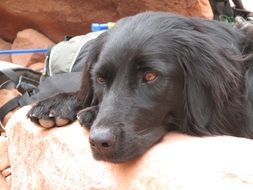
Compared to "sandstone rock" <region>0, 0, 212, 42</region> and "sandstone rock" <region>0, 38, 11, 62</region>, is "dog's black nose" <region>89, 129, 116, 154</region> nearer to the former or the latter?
"sandstone rock" <region>0, 0, 212, 42</region>

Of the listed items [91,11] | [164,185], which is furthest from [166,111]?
[91,11]

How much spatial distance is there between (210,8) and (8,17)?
264 centimetres

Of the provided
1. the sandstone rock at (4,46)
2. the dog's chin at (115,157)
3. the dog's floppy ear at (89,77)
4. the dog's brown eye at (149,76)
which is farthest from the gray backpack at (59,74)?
the sandstone rock at (4,46)

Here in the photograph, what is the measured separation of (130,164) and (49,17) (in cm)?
438

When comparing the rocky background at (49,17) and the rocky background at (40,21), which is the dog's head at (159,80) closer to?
the rocky background at (40,21)

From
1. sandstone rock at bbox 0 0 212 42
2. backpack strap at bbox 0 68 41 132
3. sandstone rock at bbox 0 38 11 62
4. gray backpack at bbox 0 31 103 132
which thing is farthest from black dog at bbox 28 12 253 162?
sandstone rock at bbox 0 38 11 62

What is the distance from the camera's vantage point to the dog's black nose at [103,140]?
7.10 feet

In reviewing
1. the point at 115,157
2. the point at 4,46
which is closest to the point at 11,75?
the point at 115,157

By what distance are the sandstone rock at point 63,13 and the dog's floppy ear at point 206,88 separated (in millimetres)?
3355

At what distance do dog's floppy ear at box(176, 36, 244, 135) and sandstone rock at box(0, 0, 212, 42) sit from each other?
11.0 feet

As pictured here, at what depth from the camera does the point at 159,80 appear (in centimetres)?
241

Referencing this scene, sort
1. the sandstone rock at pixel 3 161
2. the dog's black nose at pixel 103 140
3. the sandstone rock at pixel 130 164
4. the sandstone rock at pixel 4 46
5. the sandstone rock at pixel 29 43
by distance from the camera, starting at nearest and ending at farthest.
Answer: the sandstone rock at pixel 130 164 → the dog's black nose at pixel 103 140 → the sandstone rock at pixel 3 161 → the sandstone rock at pixel 29 43 → the sandstone rock at pixel 4 46

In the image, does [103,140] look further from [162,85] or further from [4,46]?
[4,46]

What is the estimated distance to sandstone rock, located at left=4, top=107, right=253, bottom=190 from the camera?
2008 mm
